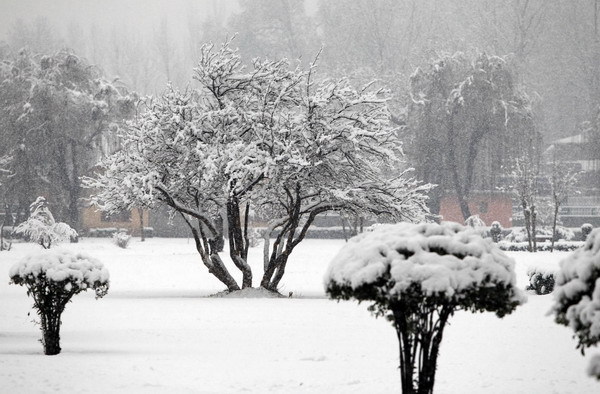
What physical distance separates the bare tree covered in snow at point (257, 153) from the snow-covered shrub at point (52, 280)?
10121 millimetres

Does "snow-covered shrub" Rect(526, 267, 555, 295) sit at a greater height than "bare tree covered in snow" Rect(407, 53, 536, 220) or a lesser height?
lesser

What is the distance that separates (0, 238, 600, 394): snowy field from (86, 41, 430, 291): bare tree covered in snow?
256 centimetres

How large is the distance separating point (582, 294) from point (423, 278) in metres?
1.57

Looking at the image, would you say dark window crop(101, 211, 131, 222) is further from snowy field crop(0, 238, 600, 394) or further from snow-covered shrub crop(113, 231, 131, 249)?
snowy field crop(0, 238, 600, 394)

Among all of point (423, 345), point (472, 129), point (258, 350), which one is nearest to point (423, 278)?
point (423, 345)

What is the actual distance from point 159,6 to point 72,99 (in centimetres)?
10379

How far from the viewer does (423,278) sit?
735 cm

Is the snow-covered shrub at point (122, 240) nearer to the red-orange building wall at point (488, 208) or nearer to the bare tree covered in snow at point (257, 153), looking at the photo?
the bare tree covered in snow at point (257, 153)

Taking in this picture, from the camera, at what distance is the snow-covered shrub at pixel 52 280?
12.1 m

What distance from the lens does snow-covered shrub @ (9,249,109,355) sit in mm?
12117

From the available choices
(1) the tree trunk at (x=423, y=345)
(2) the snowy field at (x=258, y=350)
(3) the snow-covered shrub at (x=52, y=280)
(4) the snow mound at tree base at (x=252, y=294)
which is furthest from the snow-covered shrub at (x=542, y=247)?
(1) the tree trunk at (x=423, y=345)

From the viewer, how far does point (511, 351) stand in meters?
13.4

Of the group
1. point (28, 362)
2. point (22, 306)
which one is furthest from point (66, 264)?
point (22, 306)

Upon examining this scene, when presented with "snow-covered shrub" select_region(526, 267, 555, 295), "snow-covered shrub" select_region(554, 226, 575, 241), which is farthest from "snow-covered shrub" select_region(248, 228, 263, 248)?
"snow-covered shrub" select_region(526, 267, 555, 295)
